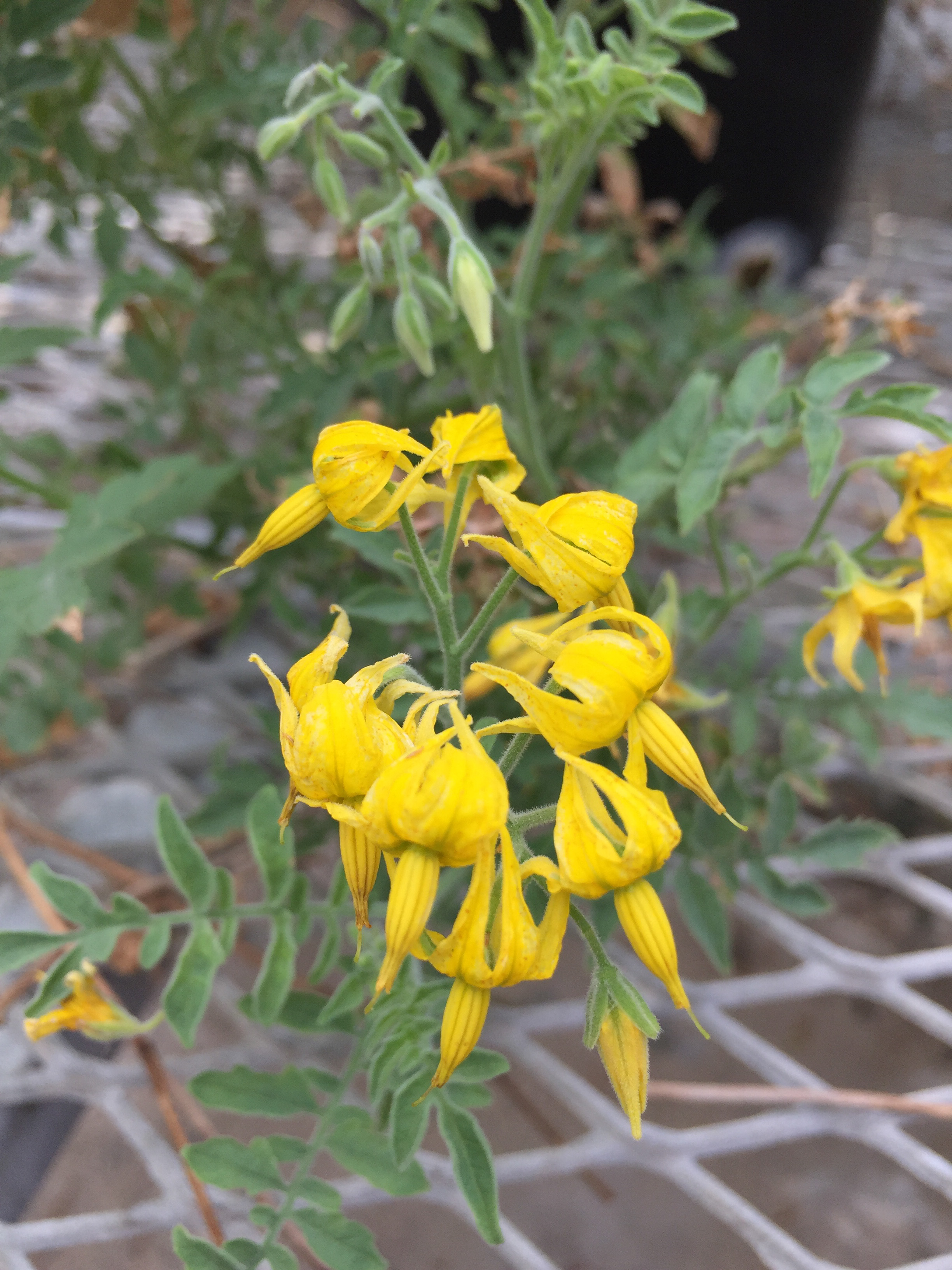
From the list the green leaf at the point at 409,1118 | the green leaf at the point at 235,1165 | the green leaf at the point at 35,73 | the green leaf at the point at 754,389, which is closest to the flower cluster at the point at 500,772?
the green leaf at the point at 409,1118

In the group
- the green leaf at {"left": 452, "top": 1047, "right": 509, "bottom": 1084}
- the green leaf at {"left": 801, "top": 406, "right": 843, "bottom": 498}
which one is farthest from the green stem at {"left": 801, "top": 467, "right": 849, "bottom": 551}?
the green leaf at {"left": 452, "top": 1047, "right": 509, "bottom": 1084}

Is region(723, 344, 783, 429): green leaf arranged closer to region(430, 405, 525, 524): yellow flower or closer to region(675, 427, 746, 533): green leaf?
region(675, 427, 746, 533): green leaf

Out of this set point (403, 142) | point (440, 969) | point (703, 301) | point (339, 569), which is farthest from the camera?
point (703, 301)

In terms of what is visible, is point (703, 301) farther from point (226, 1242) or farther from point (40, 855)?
point (226, 1242)

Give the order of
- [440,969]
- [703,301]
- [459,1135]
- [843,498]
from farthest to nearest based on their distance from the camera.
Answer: [843,498]
[703,301]
[459,1135]
[440,969]

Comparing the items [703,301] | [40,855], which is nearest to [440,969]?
[40,855]

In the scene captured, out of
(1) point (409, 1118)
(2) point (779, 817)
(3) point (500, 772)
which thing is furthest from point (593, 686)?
(2) point (779, 817)
